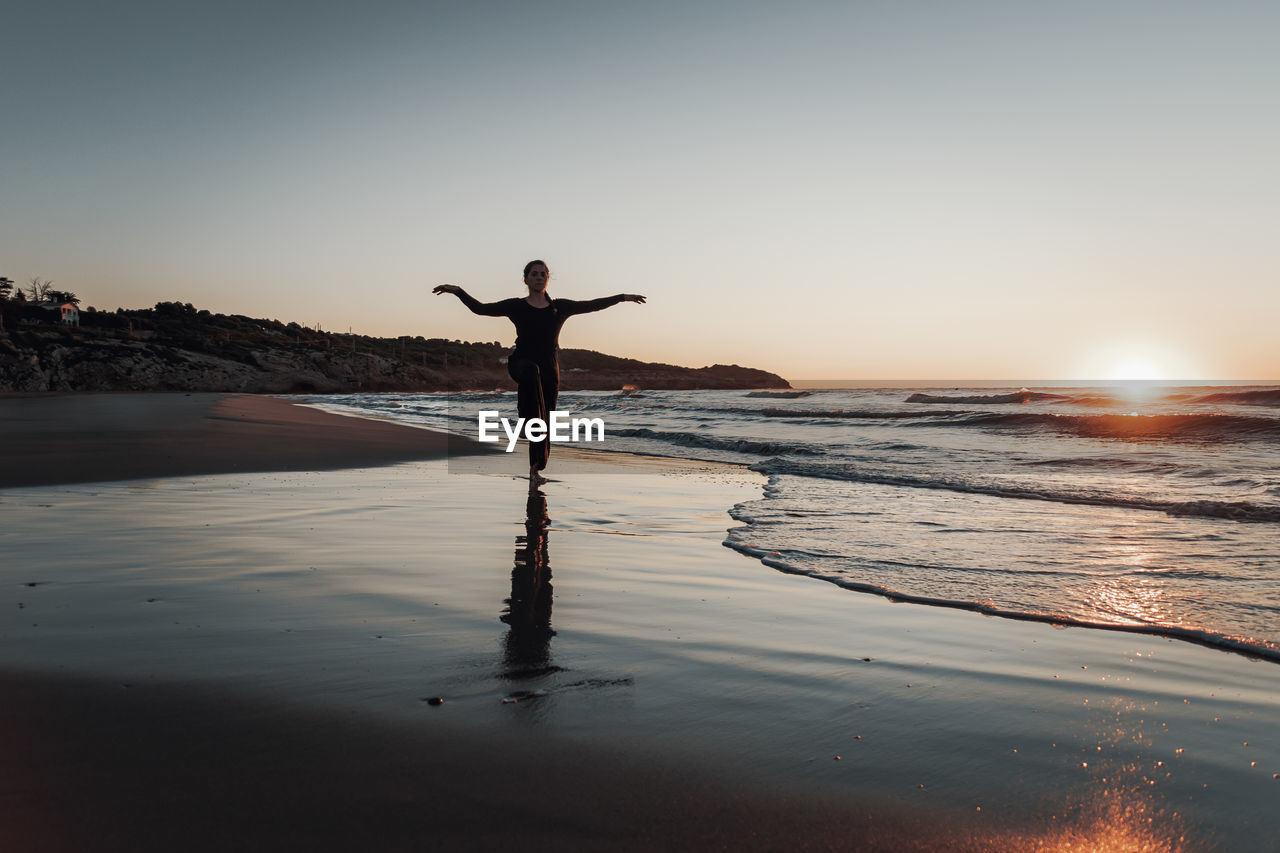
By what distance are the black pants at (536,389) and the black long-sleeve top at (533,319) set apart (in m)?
0.11

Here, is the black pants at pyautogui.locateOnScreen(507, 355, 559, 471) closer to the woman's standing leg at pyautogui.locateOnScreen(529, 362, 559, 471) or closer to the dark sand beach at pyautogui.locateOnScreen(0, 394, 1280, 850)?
the woman's standing leg at pyautogui.locateOnScreen(529, 362, 559, 471)

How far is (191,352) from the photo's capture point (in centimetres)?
6397

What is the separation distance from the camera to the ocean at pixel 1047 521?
3.79 meters

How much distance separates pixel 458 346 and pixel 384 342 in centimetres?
1118

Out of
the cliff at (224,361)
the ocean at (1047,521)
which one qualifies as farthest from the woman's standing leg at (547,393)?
the cliff at (224,361)

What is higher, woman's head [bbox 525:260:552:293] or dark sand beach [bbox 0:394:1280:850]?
woman's head [bbox 525:260:552:293]

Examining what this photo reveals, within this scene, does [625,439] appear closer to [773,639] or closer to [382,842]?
[773,639]

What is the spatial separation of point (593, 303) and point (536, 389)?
3.72ft

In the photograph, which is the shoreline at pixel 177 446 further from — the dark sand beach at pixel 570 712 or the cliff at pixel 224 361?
the cliff at pixel 224 361

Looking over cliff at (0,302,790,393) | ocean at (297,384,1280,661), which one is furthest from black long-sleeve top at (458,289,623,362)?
cliff at (0,302,790,393)

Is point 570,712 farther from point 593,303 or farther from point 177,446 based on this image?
point 177,446

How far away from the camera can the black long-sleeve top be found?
783cm

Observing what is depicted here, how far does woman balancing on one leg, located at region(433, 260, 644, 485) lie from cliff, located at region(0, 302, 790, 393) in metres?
49.0

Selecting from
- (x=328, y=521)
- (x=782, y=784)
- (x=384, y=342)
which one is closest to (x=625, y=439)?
(x=328, y=521)
